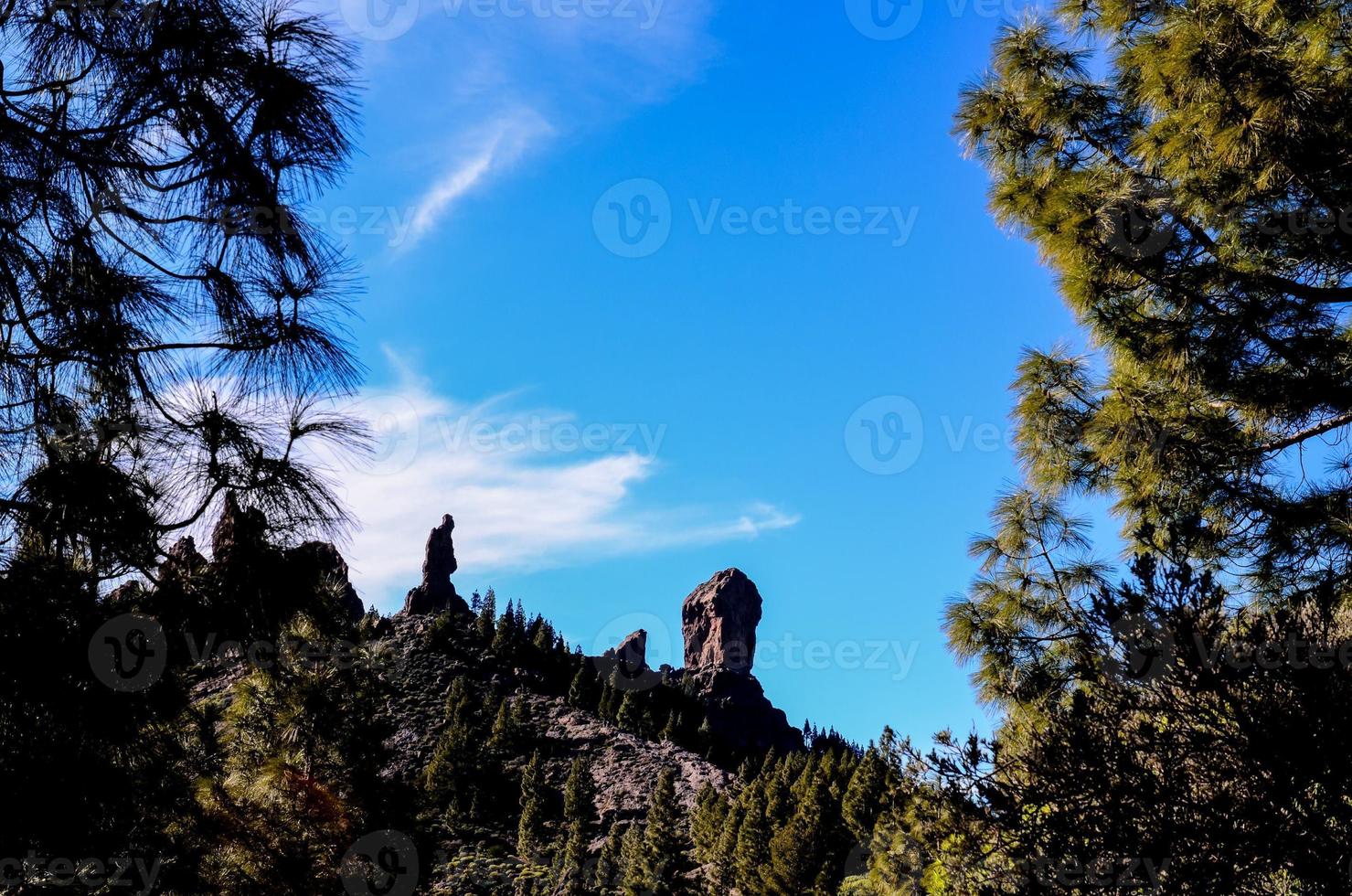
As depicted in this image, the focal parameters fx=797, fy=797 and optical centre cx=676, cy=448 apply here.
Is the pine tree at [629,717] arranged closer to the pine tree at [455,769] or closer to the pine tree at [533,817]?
the pine tree at [455,769]

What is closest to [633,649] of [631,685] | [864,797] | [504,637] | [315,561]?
[631,685]

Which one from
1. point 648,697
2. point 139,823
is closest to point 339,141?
point 139,823

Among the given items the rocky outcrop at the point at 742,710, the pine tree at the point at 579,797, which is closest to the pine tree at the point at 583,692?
the pine tree at the point at 579,797

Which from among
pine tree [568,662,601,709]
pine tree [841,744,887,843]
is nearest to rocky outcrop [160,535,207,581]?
pine tree [841,744,887,843]

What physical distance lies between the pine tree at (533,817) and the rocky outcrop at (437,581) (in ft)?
136

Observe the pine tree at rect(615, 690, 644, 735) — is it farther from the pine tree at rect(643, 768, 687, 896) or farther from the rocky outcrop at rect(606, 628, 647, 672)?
the rocky outcrop at rect(606, 628, 647, 672)

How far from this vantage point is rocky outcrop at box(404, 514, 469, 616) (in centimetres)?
8606

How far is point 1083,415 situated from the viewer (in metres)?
6.77

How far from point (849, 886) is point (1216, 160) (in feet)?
61.4

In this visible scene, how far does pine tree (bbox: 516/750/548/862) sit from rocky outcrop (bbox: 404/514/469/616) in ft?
136

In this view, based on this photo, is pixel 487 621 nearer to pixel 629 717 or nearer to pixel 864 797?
pixel 629 717

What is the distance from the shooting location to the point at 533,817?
40000mm

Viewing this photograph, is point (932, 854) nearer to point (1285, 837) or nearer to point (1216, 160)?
point (1285, 837)

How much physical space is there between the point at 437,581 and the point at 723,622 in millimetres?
44400
